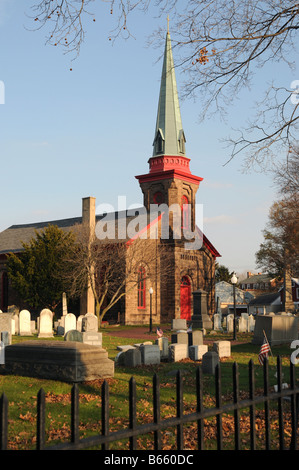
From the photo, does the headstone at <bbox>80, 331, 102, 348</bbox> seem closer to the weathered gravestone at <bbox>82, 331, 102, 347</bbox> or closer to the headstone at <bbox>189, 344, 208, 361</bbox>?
the weathered gravestone at <bbox>82, 331, 102, 347</bbox>

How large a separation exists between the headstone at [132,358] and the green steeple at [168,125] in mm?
30380

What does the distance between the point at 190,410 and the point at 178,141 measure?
36060mm

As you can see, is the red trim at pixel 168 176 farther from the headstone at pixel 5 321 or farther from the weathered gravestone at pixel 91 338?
the weathered gravestone at pixel 91 338

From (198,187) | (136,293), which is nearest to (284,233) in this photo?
(198,187)

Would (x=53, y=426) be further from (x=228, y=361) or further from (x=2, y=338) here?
(x=2, y=338)

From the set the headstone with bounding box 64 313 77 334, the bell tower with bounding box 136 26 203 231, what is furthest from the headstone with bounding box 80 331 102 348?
the bell tower with bounding box 136 26 203 231

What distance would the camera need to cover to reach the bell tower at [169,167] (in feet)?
135

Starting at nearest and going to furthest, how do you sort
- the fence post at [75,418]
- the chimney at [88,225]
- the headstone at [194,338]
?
the fence post at [75,418], the headstone at [194,338], the chimney at [88,225]

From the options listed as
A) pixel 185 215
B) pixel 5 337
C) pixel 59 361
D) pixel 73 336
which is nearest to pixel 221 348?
pixel 73 336

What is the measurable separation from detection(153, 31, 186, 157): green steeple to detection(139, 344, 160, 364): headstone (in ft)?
98.0

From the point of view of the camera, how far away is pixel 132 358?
13.8 metres

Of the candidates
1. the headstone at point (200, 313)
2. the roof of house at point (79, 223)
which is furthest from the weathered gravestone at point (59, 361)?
the roof of house at point (79, 223)
